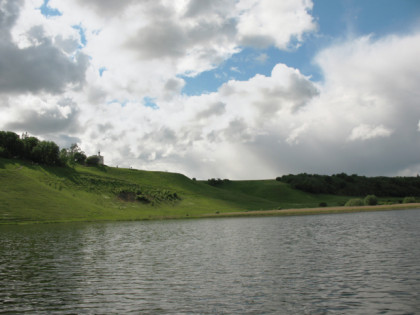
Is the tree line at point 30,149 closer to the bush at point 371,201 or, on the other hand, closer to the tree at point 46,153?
the tree at point 46,153

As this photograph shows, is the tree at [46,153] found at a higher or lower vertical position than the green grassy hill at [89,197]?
higher

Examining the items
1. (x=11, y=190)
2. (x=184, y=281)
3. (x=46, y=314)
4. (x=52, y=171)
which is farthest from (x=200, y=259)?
(x=52, y=171)

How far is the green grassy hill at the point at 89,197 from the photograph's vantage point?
113m

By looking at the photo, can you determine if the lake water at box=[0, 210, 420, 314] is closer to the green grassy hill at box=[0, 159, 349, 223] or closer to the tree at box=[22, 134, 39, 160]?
the green grassy hill at box=[0, 159, 349, 223]

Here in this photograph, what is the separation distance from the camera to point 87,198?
473 feet

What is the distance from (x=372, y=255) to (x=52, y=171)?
6422 inches

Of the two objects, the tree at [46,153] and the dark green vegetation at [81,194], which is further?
the tree at [46,153]

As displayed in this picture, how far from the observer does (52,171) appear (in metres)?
168

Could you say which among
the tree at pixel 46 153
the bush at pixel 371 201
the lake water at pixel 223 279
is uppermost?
the tree at pixel 46 153

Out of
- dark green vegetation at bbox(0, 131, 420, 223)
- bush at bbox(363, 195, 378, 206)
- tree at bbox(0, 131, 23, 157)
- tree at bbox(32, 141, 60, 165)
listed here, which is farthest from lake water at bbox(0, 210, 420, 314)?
tree at bbox(0, 131, 23, 157)

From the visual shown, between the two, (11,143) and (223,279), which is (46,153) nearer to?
(11,143)

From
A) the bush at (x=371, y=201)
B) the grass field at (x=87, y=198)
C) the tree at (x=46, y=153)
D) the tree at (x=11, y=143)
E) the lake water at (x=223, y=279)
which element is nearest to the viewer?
the lake water at (x=223, y=279)

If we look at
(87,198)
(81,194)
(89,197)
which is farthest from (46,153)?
(87,198)

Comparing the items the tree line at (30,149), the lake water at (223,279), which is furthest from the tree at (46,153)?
the lake water at (223,279)
